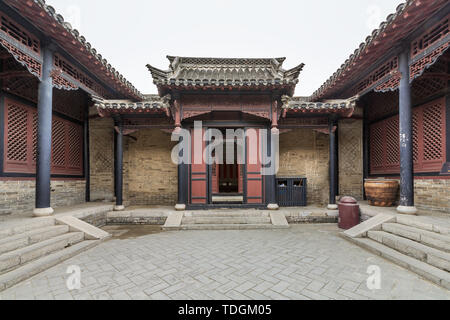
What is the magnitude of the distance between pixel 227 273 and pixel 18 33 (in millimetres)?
6345

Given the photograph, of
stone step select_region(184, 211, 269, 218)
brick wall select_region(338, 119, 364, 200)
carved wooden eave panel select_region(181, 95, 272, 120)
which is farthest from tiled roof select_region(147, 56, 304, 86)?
stone step select_region(184, 211, 269, 218)

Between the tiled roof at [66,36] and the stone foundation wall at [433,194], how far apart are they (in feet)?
32.6

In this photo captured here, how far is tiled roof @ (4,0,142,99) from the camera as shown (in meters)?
3.92

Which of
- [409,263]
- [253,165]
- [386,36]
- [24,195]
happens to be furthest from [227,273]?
[24,195]

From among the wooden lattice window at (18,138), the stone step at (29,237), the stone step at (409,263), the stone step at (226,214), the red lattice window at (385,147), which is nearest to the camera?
the stone step at (409,263)

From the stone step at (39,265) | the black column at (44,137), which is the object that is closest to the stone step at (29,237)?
the stone step at (39,265)

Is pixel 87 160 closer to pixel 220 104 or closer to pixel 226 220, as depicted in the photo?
pixel 220 104

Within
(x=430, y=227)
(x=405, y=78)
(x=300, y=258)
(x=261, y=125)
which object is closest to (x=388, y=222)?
(x=430, y=227)

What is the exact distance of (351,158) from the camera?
8.38 meters

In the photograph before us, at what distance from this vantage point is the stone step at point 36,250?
3.11 metres

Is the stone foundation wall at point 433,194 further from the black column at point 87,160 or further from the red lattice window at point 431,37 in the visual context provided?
the black column at point 87,160

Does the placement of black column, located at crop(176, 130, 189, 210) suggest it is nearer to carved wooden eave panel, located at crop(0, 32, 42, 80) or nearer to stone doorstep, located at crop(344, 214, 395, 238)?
carved wooden eave panel, located at crop(0, 32, 42, 80)
